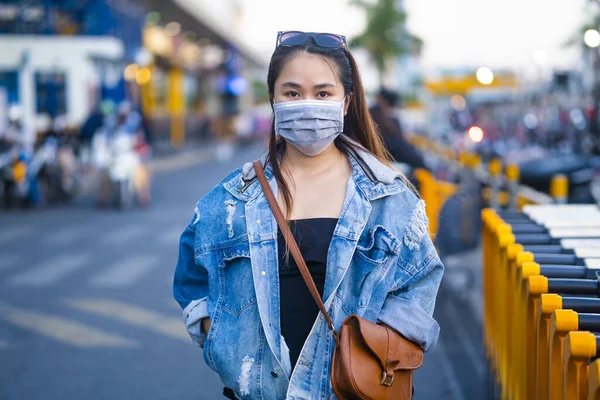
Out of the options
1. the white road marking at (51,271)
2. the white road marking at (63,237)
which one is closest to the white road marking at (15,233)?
the white road marking at (63,237)

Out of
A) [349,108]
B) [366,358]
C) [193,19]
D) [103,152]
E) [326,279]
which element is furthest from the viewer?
[193,19]

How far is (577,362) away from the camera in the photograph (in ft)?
8.10

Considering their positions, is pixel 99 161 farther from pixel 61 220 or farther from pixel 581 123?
pixel 581 123

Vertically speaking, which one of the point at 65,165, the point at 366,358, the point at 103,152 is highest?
the point at 366,358

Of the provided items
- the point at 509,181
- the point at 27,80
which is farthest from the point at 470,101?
the point at 509,181

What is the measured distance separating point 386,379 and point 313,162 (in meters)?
0.74

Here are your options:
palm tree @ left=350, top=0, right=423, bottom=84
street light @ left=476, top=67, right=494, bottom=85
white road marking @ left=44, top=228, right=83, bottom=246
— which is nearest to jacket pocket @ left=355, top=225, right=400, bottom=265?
white road marking @ left=44, top=228, right=83, bottom=246

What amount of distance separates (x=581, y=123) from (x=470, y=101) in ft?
119

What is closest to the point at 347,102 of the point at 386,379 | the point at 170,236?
the point at 386,379

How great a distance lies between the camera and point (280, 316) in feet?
9.11

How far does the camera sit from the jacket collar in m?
2.82

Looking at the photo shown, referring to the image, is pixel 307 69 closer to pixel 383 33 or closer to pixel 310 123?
pixel 310 123

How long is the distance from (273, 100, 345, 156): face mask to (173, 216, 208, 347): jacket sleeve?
43cm

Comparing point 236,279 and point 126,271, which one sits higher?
point 236,279
